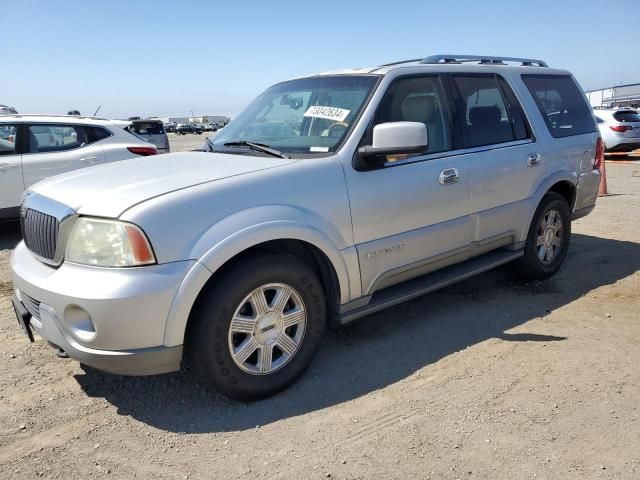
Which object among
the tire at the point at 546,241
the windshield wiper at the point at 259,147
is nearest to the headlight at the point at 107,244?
the windshield wiper at the point at 259,147

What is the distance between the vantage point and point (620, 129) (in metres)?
15.4

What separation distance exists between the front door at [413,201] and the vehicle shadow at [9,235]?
523 centimetres

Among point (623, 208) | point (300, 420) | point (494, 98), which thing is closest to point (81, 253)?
point (300, 420)

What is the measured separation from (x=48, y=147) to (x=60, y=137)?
0.69 feet

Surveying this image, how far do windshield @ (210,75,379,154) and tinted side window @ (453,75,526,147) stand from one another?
0.88m

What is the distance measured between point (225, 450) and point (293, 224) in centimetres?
121

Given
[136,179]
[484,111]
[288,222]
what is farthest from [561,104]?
[136,179]

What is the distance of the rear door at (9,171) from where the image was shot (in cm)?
674

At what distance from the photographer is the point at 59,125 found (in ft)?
23.5

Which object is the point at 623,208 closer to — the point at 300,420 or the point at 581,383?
the point at 581,383

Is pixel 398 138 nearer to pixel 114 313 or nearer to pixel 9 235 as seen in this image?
pixel 114 313

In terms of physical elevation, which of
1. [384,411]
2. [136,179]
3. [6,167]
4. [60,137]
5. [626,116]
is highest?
[60,137]

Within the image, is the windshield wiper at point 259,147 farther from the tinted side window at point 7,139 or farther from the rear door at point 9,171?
the tinted side window at point 7,139

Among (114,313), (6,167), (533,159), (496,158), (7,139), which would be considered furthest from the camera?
(7,139)
